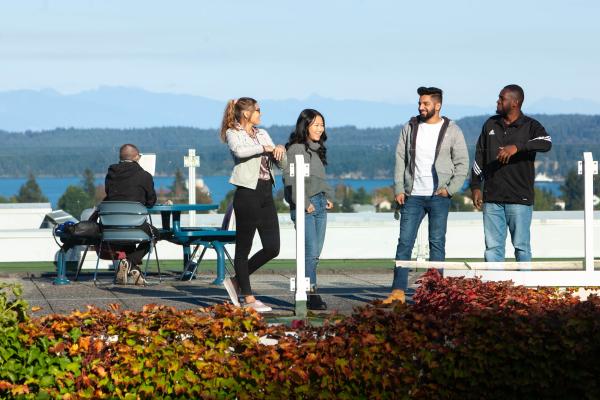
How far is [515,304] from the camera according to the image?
25.9 ft

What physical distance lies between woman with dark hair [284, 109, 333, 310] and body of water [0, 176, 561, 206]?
615 centimetres

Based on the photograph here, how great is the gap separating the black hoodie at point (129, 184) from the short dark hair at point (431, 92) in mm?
3907

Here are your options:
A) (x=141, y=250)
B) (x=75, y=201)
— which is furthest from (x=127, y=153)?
(x=75, y=201)

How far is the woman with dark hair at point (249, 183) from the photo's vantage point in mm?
10758

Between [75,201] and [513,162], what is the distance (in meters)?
9.21

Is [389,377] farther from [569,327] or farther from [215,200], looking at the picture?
[215,200]

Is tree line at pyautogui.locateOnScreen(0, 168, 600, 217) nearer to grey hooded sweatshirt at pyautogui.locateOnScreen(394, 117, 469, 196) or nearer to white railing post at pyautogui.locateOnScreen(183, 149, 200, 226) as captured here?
white railing post at pyautogui.locateOnScreen(183, 149, 200, 226)

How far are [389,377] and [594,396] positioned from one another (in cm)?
108

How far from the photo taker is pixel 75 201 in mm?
19328

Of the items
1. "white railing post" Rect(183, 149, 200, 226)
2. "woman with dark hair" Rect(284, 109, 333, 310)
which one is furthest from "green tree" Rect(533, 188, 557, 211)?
"woman with dark hair" Rect(284, 109, 333, 310)

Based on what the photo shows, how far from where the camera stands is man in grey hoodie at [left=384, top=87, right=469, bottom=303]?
1121 centimetres

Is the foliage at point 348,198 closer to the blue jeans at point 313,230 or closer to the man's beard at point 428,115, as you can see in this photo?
the blue jeans at point 313,230

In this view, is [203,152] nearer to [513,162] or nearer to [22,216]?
[22,216]

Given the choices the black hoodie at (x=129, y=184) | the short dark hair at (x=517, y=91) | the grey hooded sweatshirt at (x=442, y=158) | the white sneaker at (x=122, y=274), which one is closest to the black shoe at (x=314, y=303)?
the grey hooded sweatshirt at (x=442, y=158)
